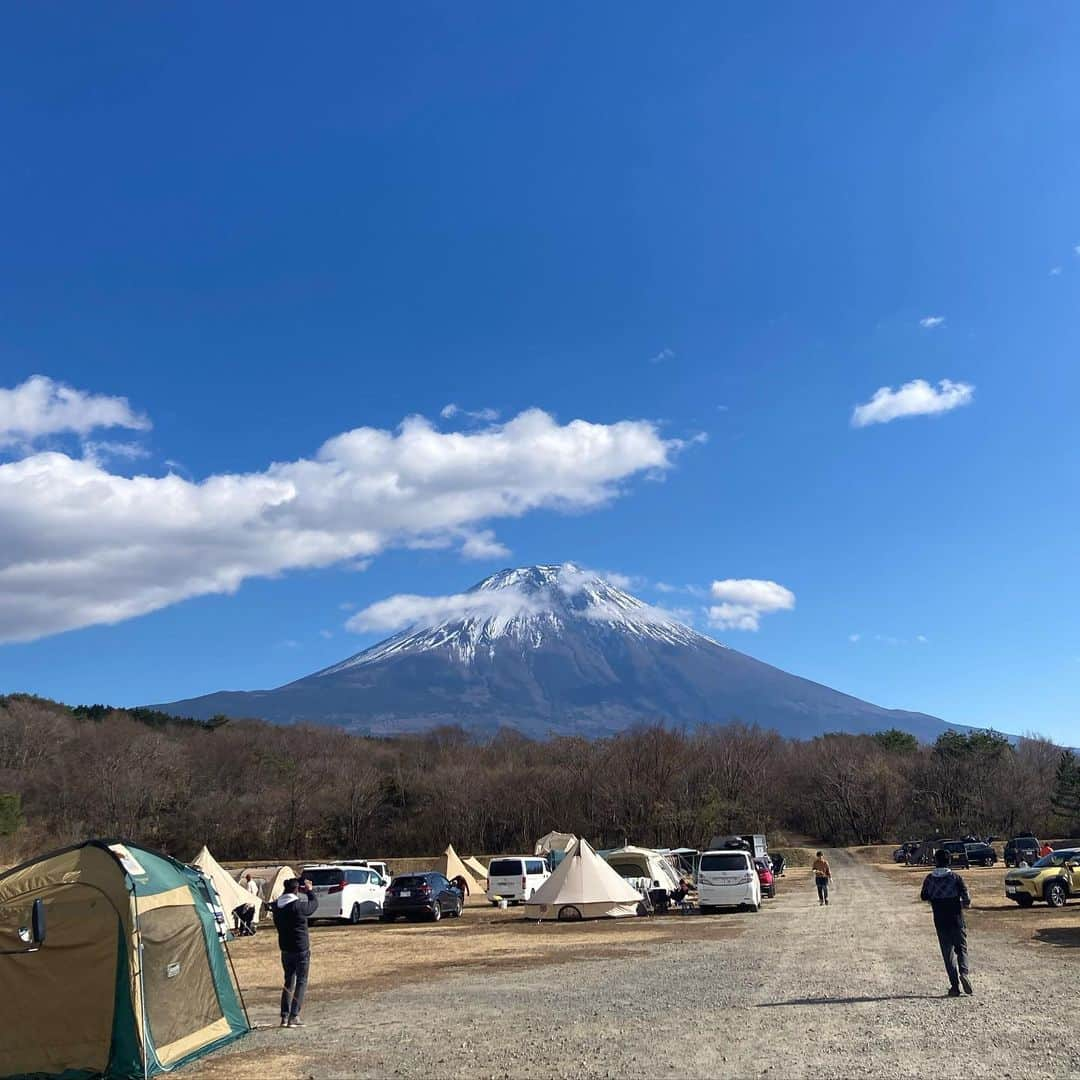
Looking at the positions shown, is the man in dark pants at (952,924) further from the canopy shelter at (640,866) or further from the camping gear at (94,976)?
the canopy shelter at (640,866)

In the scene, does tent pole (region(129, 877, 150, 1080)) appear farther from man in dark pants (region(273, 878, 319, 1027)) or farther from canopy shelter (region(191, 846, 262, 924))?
canopy shelter (region(191, 846, 262, 924))

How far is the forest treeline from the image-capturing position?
64.6 m

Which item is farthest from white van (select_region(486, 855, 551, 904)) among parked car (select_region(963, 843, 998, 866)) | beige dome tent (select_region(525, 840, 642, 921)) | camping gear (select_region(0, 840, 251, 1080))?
parked car (select_region(963, 843, 998, 866))

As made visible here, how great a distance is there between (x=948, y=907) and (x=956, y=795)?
2812 inches

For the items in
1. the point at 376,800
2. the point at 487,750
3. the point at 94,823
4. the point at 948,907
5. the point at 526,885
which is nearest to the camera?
the point at 948,907

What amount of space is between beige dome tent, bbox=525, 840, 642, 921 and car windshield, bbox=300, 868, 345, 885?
479 cm

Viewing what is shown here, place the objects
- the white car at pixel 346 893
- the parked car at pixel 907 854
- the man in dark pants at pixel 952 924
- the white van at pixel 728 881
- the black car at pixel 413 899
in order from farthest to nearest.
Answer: the parked car at pixel 907 854, the black car at pixel 413 899, the white van at pixel 728 881, the white car at pixel 346 893, the man in dark pants at pixel 952 924

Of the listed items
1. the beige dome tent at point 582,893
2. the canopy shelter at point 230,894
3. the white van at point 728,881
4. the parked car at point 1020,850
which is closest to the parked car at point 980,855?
the parked car at point 1020,850

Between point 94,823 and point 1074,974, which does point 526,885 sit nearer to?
point 1074,974

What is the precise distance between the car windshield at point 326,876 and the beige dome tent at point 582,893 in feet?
15.7

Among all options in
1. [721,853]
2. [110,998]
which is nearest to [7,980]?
[110,998]

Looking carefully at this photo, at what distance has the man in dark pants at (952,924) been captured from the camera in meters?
10.7

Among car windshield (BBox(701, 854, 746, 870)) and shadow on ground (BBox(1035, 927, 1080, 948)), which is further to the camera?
car windshield (BBox(701, 854, 746, 870))

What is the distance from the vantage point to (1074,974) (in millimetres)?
12148
